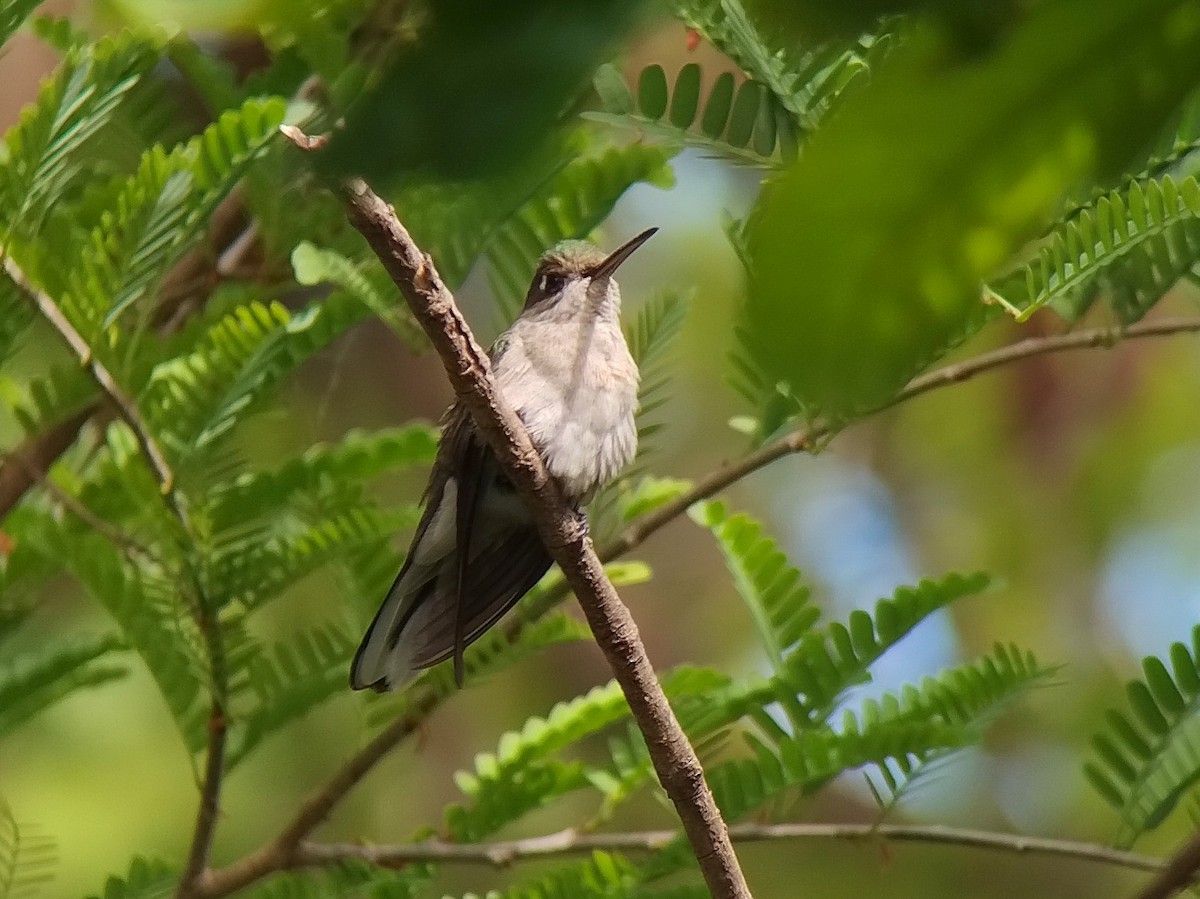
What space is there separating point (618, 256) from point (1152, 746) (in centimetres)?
158

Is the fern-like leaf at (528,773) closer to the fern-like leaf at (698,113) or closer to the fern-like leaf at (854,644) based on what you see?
the fern-like leaf at (854,644)

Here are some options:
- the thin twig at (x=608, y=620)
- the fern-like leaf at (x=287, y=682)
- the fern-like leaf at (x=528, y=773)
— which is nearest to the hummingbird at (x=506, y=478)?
the fern-like leaf at (x=287, y=682)

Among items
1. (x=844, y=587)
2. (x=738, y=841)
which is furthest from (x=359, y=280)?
(x=844, y=587)

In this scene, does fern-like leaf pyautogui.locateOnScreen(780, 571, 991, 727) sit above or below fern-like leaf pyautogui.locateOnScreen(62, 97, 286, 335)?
below

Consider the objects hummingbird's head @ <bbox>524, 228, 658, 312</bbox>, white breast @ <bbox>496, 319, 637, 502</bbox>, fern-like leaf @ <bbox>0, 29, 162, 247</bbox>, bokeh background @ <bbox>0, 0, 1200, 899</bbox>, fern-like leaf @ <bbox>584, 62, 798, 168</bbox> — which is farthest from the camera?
bokeh background @ <bbox>0, 0, 1200, 899</bbox>

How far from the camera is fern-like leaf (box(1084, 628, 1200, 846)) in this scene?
2.31m

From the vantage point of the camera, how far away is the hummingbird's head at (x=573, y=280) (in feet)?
10.7

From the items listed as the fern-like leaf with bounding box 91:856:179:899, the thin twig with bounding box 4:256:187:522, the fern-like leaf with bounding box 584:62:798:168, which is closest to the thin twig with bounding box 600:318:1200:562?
the fern-like leaf with bounding box 584:62:798:168

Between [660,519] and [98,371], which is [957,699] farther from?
[98,371]

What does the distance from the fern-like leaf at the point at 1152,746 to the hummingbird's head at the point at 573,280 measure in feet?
5.08

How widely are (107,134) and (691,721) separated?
1928 mm

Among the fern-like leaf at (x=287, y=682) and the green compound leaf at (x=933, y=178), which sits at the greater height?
the green compound leaf at (x=933, y=178)

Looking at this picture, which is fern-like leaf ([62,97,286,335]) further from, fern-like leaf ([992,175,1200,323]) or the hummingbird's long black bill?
fern-like leaf ([992,175,1200,323])

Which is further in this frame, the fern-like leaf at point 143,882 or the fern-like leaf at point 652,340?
the fern-like leaf at point 652,340
